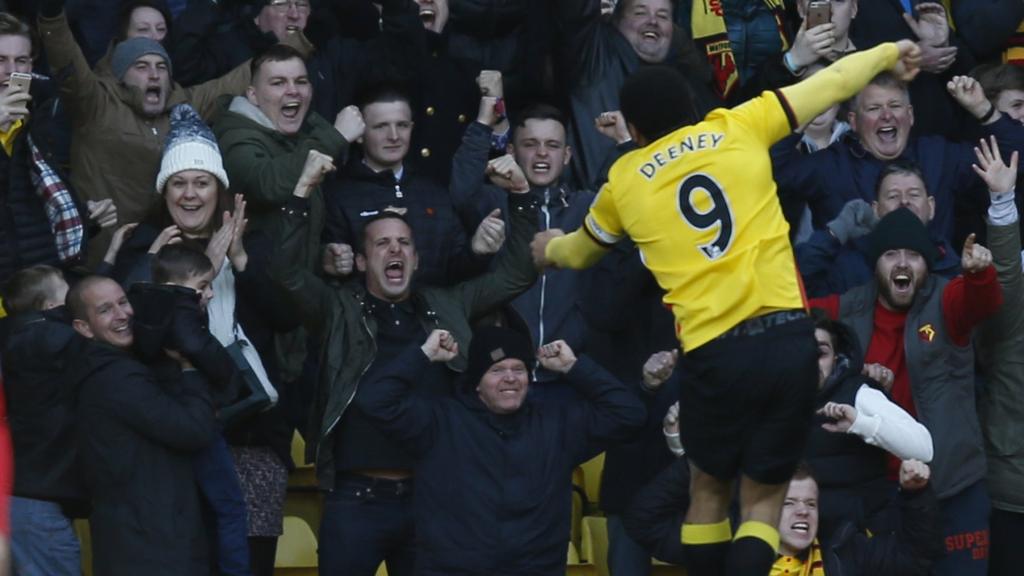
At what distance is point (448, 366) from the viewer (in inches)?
433

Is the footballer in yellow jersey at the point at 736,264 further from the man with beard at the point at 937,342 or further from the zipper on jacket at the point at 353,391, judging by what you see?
the zipper on jacket at the point at 353,391

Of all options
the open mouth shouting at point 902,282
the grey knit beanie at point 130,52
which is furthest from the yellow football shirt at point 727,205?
the grey knit beanie at point 130,52

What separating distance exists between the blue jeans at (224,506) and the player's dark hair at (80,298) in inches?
33.0

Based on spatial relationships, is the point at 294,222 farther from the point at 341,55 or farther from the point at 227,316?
the point at 341,55


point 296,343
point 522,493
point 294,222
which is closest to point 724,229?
point 522,493

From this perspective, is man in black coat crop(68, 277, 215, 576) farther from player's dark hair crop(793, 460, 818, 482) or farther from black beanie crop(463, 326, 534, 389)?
player's dark hair crop(793, 460, 818, 482)

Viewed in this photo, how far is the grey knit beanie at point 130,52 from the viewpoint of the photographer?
11.7m

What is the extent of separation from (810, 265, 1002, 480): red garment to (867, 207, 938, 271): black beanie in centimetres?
21

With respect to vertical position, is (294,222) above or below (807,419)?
above

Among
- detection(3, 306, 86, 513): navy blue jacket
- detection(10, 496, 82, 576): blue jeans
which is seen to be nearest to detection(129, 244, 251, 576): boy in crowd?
detection(3, 306, 86, 513): navy blue jacket

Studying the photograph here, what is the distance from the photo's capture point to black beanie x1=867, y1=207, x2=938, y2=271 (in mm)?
11070

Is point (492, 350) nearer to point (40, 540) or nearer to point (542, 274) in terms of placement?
point (542, 274)

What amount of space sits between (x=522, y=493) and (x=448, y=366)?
0.92 metres

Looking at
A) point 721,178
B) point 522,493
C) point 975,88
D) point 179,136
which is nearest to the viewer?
point 721,178
